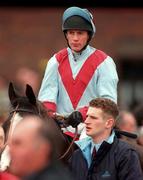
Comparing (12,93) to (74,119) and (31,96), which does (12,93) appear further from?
(74,119)

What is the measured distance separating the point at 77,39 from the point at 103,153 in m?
1.14

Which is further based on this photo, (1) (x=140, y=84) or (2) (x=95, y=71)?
(1) (x=140, y=84)

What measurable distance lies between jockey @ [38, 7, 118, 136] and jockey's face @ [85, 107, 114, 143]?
14.4 inches

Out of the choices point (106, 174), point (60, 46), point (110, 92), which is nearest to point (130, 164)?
point (106, 174)

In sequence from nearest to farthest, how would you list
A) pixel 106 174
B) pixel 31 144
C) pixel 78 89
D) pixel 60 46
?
pixel 31 144 < pixel 106 174 < pixel 78 89 < pixel 60 46

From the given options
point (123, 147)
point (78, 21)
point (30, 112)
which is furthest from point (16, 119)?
point (78, 21)

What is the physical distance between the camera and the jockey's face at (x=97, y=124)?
847 centimetres

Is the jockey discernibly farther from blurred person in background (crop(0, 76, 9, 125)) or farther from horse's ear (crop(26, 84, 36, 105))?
blurred person in background (crop(0, 76, 9, 125))

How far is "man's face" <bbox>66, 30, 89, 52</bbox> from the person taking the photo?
8.87 meters

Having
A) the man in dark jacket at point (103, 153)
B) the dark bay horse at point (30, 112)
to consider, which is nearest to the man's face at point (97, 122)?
the man in dark jacket at point (103, 153)

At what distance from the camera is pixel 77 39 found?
29.1 feet

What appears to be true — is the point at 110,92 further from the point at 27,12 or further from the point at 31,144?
the point at 27,12

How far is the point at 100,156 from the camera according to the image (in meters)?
8.45
